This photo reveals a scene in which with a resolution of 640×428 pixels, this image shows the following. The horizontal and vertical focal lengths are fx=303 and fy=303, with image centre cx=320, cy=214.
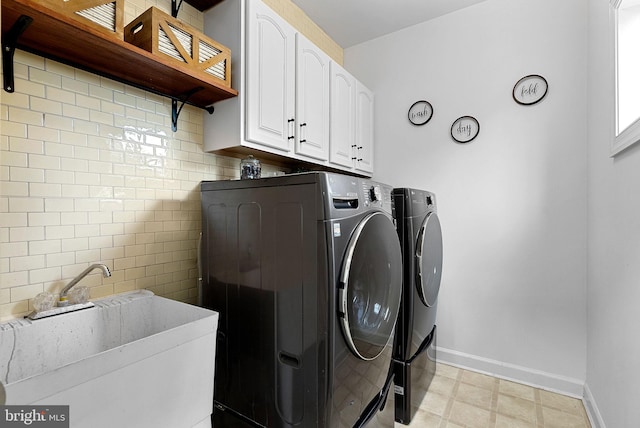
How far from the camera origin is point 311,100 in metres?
2.08

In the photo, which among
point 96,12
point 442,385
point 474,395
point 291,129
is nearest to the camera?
point 96,12

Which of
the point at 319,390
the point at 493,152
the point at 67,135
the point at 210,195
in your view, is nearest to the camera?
the point at 319,390

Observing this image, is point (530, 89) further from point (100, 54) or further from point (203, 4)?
point (100, 54)

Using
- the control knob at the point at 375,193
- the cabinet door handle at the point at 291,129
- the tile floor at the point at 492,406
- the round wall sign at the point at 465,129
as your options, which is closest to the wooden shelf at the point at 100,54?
the cabinet door handle at the point at 291,129

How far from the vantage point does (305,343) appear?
3.76 feet

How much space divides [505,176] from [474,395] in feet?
5.33

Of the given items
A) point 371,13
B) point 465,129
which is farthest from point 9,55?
point 465,129

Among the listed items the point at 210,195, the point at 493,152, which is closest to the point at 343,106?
the point at 493,152

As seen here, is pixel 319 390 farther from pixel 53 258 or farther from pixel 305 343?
pixel 53 258

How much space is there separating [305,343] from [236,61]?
143 cm

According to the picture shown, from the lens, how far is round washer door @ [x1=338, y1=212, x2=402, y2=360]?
1.15 m

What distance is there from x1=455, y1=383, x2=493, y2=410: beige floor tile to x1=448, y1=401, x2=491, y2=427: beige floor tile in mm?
50

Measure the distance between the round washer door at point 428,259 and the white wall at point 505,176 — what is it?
1.60 feet

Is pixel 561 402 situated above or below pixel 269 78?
below
